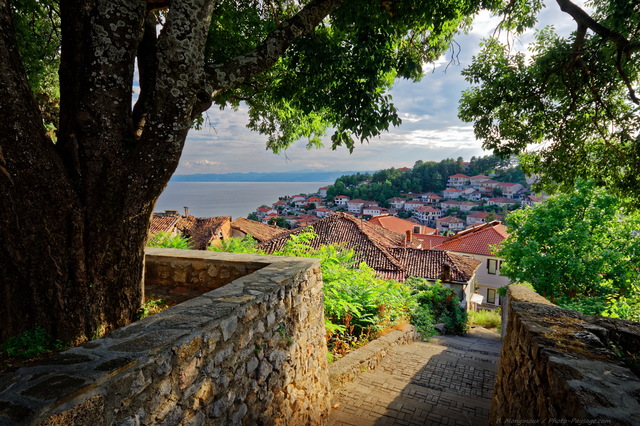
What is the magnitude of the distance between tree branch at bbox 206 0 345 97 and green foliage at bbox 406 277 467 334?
1265cm

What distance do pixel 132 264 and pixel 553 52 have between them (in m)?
7.18

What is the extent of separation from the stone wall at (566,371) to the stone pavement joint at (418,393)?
3.08 feet

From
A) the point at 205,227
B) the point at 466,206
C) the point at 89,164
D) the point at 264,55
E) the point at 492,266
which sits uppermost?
the point at 264,55

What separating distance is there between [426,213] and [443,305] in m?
81.0

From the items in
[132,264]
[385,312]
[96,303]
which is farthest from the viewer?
[385,312]

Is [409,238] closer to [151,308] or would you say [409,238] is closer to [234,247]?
[234,247]

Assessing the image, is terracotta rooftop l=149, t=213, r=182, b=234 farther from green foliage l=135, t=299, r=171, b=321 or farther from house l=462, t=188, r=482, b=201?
house l=462, t=188, r=482, b=201

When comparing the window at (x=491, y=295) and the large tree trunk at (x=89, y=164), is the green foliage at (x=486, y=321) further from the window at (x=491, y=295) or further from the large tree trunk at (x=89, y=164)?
the large tree trunk at (x=89, y=164)

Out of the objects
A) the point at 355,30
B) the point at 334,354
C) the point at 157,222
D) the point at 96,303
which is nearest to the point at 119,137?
the point at 96,303

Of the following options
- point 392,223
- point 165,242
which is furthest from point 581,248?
point 392,223

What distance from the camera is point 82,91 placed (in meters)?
2.59

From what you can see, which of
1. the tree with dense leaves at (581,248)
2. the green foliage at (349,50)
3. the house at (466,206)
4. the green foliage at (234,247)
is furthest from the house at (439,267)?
the house at (466,206)

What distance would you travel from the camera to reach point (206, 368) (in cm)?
207

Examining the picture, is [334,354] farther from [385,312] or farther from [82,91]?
[82,91]
